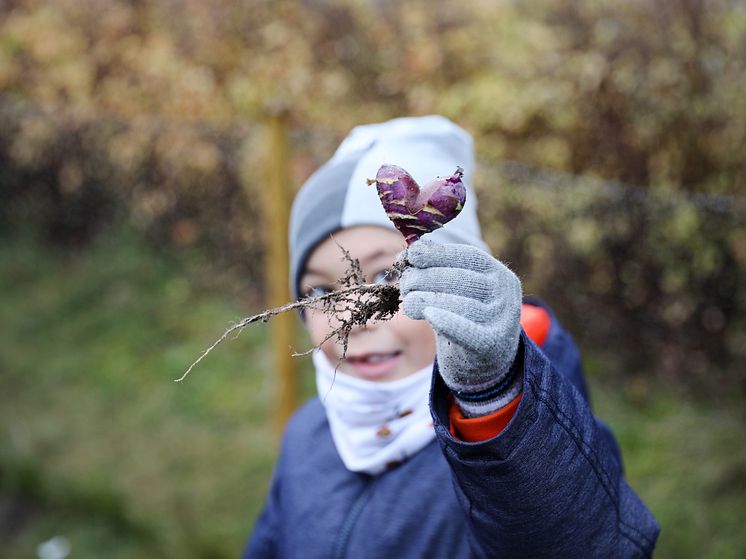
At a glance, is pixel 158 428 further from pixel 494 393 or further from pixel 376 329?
pixel 494 393

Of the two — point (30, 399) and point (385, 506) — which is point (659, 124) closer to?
point (385, 506)

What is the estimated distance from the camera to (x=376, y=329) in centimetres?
155

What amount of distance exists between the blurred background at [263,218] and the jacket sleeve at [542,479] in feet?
5.95

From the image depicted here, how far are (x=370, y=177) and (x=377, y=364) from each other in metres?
0.41

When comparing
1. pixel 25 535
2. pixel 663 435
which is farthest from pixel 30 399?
pixel 663 435

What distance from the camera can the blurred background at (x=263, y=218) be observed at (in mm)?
3416

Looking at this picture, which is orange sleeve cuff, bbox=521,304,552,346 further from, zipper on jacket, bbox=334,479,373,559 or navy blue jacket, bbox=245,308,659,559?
zipper on jacket, bbox=334,479,373,559

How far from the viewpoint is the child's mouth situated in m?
1.57

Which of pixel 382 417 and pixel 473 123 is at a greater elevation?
pixel 473 123

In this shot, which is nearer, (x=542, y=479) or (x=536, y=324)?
(x=542, y=479)

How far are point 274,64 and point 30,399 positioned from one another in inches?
103

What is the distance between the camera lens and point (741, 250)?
10.7 feet

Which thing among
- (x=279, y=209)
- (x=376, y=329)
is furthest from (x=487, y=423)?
(x=279, y=209)

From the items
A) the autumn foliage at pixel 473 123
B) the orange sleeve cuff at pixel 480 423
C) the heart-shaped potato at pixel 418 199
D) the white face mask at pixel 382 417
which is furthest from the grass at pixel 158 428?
the heart-shaped potato at pixel 418 199
